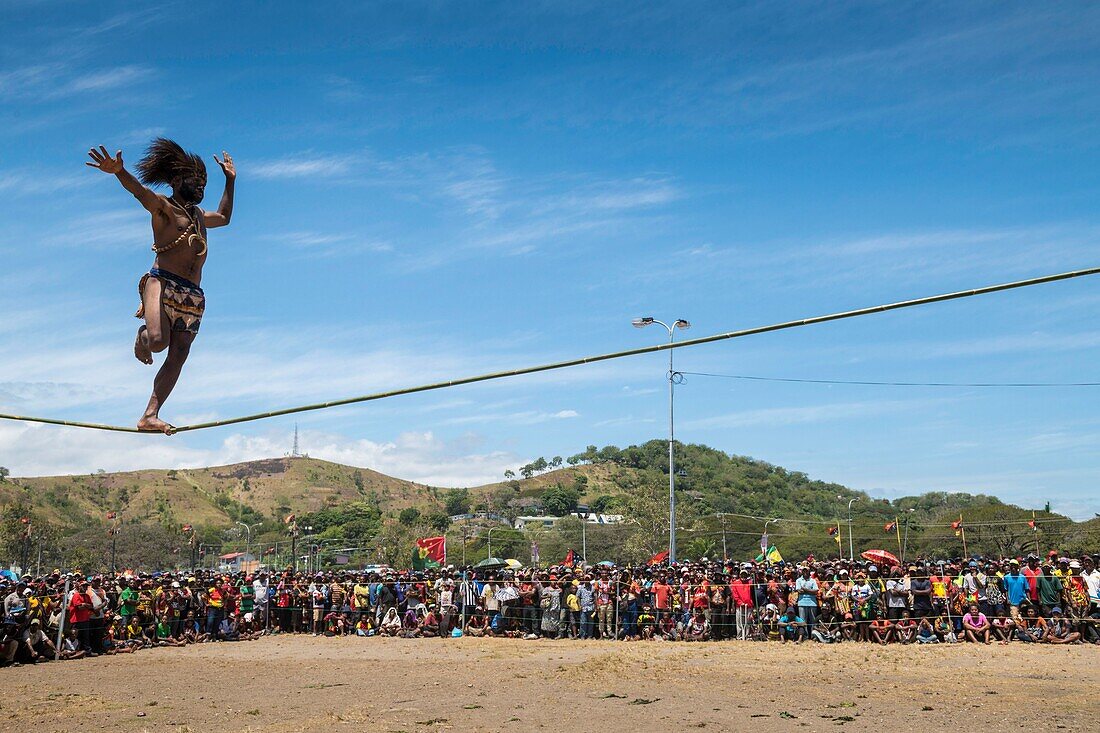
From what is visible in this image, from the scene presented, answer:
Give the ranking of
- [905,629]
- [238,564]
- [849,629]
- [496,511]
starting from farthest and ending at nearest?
[496,511], [238,564], [849,629], [905,629]

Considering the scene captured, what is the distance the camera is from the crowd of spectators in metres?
16.2

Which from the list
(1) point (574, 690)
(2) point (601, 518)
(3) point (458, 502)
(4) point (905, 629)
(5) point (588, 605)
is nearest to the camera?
(1) point (574, 690)

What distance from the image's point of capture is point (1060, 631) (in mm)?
15891

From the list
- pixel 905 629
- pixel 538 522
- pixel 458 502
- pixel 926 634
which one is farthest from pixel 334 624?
pixel 458 502

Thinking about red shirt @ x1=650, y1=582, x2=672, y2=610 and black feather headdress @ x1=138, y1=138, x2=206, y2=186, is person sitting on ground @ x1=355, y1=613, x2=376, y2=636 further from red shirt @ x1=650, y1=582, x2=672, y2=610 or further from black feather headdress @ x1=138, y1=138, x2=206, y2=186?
black feather headdress @ x1=138, y1=138, x2=206, y2=186

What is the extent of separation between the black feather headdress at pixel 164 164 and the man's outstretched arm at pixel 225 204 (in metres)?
0.28

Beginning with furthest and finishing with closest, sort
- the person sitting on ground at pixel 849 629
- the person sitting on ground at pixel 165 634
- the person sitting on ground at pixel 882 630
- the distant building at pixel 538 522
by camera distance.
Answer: the distant building at pixel 538 522 → the person sitting on ground at pixel 165 634 → the person sitting on ground at pixel 849 629 → the person sitting on ground at pixel 882 630

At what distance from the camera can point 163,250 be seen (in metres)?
5.31

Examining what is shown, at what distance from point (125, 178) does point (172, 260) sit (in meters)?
0.57

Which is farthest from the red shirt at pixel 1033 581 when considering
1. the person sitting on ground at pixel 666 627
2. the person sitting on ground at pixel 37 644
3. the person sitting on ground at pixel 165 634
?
the person sitting on ground at pixel 37 644

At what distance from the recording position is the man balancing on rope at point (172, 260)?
5262 mm

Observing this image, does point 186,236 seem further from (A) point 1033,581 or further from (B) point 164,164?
(A) point 1033,581

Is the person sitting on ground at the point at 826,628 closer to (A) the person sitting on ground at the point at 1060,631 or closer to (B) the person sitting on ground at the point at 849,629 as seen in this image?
(B) the person sitting on ground at the point at 849,629

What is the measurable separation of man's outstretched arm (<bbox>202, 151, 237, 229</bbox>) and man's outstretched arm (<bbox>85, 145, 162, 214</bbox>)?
0.38 metres
